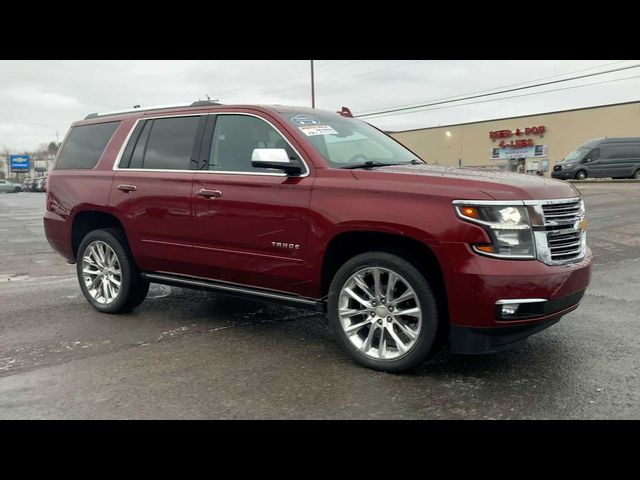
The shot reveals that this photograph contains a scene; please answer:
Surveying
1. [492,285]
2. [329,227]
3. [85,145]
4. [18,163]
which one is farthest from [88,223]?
[18,163]

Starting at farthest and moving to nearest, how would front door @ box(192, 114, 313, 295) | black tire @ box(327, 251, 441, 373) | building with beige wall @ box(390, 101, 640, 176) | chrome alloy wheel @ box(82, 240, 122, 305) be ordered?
building with beige wall @ box(390, 101, 640, 176) → chrome alloy wheel @ box(82, 240, 122, 305) → front door @ box(192, 114, 313, 295) → black tire @ box(327, 251, 441, 373)

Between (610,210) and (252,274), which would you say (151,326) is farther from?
(610,210)

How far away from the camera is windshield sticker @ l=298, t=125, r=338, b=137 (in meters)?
4.49

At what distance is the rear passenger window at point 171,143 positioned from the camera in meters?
5.02

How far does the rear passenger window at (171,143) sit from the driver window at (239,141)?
291mm

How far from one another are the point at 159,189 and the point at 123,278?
1017 millimetres

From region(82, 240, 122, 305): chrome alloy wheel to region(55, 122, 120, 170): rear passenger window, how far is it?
88 centimetres

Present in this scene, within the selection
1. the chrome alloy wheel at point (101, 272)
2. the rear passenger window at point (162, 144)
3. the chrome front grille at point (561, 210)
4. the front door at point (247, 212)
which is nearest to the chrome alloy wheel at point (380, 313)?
the front door at point (247, 212)

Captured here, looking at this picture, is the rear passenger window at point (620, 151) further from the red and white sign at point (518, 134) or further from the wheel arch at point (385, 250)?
the wheel arch at point (385, 250)

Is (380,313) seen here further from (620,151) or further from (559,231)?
(620,151)

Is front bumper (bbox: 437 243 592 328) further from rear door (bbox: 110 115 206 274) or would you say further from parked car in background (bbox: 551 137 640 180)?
parked car in background (bbox: 551 137 640 180)

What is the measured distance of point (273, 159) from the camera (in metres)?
4.11

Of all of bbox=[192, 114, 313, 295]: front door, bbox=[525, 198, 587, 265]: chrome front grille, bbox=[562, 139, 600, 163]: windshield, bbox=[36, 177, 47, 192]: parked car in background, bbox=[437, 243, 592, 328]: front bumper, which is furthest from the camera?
bbox=[36, 177, 47, 192]: parked car in background

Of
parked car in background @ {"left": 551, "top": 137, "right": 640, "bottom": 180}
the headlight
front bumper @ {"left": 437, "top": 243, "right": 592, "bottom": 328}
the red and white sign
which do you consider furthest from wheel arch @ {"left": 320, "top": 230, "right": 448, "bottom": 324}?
the red and white sign
